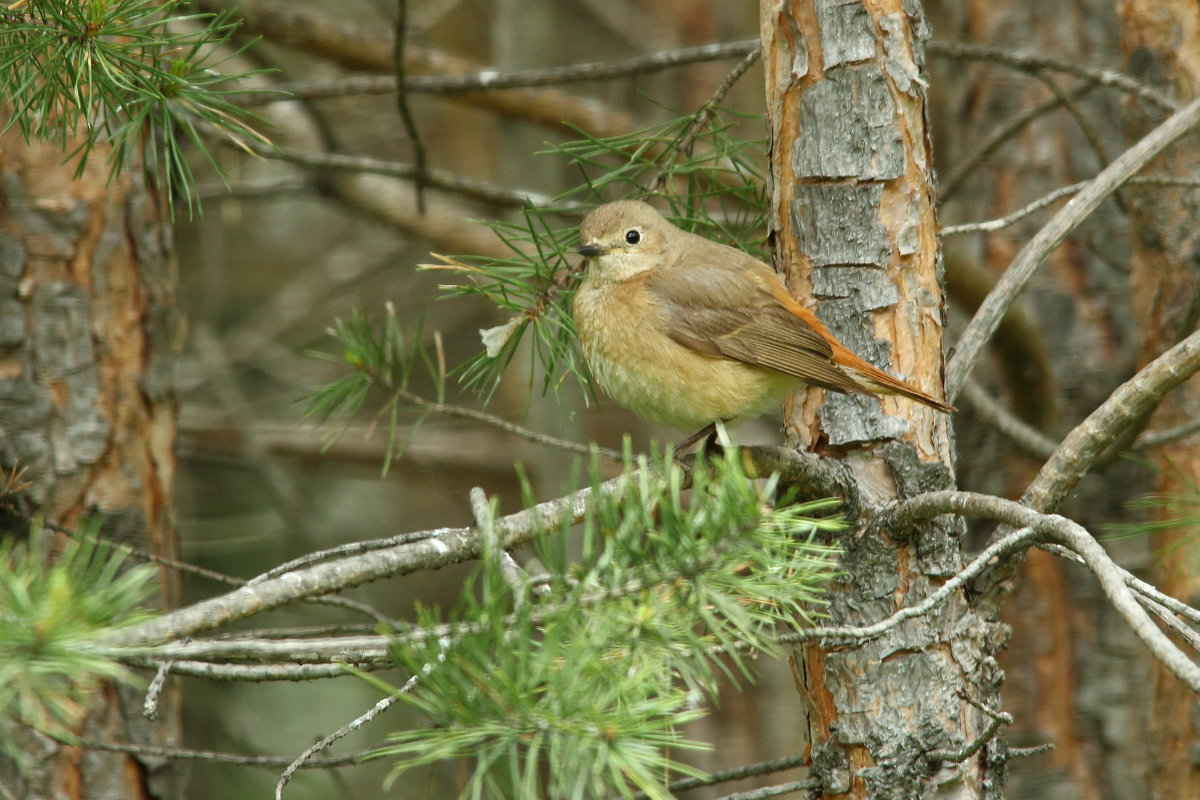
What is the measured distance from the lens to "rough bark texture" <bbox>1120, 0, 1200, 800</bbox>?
3.87 m

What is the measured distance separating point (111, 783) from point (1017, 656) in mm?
3526

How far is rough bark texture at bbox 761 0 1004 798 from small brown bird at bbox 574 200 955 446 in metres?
0.19

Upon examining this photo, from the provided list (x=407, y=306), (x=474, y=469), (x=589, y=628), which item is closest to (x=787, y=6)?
(x=589, y=628)

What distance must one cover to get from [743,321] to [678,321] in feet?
0.69

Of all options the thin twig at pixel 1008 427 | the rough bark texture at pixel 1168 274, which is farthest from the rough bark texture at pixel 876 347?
the rough bark texture at pixel 1168 274

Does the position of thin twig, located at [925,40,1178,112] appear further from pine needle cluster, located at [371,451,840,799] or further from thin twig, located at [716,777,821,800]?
pine needle cluster, located at [371,451,840,799]

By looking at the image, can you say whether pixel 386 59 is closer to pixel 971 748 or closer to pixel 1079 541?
pixel 971 748

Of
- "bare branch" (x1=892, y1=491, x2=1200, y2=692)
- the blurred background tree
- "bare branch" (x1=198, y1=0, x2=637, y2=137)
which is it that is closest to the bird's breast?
the blurred background tree

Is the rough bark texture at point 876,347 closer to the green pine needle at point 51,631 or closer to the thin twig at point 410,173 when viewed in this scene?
the thin twig at point 410,173

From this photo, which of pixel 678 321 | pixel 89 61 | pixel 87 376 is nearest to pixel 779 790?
pixel 678 321

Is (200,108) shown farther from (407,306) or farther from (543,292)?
(407,306)

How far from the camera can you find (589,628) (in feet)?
5.39

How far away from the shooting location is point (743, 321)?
10.3ft

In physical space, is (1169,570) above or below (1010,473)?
below
